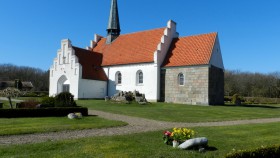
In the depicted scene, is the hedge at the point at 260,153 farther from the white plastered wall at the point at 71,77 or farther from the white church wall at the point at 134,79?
the white plastered wall at the point at 71,77

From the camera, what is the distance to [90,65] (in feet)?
123

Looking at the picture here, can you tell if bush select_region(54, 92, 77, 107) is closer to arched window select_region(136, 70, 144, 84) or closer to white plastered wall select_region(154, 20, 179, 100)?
white plastered wall select_region(154, 20, 179, 100)

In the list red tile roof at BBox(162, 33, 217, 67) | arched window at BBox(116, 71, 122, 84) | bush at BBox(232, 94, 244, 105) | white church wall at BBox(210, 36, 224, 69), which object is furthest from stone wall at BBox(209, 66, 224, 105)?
arched window at BBox(116, 71, 122, 84)

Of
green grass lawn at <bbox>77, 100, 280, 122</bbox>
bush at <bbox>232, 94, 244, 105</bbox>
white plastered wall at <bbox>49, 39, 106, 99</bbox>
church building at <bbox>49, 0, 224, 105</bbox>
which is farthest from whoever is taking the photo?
bush at <bbox>232, 94, 244, 105</bbox>

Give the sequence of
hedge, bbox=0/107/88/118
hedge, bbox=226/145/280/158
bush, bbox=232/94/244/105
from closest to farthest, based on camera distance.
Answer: hedge, bbox=226/145/280/158 → hedge, bbox=0/107/88/118 → bush, bbox=232/94/244/105

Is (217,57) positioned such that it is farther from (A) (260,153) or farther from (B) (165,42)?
(A) (260,153)

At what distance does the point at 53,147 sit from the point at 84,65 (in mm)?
28327

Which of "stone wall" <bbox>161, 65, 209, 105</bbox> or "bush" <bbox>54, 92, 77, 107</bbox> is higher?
"stone wall" <bbox>161, 65, 209, 105</bbox>

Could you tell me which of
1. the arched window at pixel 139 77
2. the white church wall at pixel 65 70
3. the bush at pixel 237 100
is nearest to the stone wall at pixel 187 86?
the arched window at pixel 139 77

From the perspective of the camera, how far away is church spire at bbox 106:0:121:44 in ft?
140

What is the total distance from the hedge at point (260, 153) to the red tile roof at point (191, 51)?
874 inches

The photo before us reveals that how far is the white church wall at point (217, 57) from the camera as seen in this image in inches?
1251

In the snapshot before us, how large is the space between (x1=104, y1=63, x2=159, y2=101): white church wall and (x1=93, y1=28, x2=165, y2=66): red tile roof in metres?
0.74

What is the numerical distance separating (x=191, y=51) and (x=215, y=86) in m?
4.95
